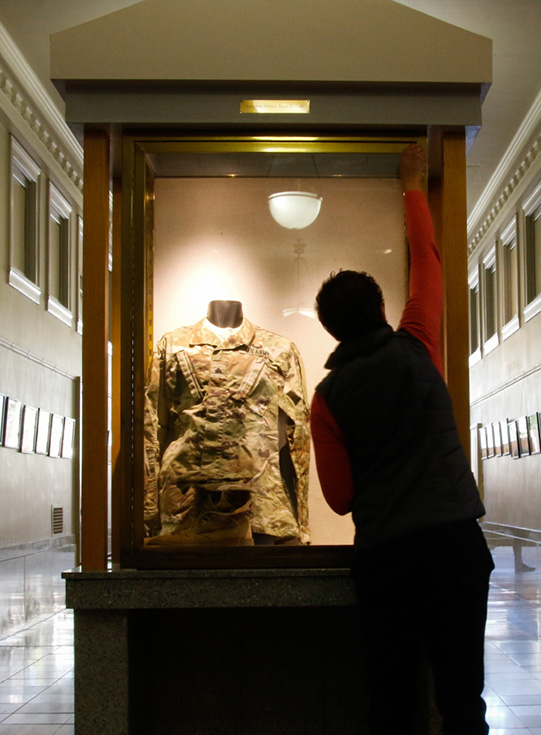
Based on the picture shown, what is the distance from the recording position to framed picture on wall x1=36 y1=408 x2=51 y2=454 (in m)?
11.5

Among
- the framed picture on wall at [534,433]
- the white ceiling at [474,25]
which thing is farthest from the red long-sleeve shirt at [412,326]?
the framed picture on wall at [534,433]

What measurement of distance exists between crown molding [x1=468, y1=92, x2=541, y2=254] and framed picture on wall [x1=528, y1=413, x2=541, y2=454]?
338cm

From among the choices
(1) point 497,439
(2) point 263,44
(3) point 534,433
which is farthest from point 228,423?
(1) point 497,439

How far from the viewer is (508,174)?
1423 cm

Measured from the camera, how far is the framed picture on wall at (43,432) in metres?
11.5

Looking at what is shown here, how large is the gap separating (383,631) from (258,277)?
161cm

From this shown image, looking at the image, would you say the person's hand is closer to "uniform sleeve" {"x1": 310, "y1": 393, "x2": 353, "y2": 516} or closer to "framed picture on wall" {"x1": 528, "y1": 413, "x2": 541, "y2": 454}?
"uniform sleeve" {"x1": 310, "y1": 393, "x2": 353, "y2": 516}

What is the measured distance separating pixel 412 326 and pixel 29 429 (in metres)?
8.33

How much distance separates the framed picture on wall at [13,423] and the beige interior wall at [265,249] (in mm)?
6401

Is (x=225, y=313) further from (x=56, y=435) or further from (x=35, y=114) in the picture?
(x=56, y=435)

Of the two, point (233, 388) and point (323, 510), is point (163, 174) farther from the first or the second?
point (323, 510)

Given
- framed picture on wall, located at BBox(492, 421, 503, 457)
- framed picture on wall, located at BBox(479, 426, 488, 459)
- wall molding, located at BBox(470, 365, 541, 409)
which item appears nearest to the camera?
wall molding, located at BBox(470, 365, 541, 409)

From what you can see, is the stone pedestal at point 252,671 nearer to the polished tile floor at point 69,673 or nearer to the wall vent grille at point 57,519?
the polished tile floor at point 69,673

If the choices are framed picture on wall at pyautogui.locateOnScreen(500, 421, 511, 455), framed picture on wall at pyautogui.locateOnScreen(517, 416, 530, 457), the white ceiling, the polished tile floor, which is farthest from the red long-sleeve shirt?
framed picture on wall at pyautogui.locateOnScreen(500, 421, 511, 455)
